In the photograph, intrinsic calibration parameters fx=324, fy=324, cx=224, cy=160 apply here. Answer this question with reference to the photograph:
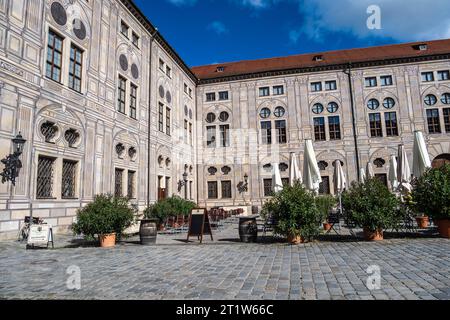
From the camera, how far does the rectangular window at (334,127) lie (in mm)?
31391

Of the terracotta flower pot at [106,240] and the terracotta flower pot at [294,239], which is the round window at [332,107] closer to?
the terracotta flower pot at [294,239]

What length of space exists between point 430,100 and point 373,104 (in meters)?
4.93

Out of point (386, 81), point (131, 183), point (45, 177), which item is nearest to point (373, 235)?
point (45, 177)

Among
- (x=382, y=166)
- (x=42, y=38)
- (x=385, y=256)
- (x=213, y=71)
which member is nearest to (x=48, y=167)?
(x=42, y=38)

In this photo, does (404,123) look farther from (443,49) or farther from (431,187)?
(431,187)

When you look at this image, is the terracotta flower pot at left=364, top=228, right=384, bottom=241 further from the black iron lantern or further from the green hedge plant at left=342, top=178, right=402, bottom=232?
the black iron lantern

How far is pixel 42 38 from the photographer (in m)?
14.4

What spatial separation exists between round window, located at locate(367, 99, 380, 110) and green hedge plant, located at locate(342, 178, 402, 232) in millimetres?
23081

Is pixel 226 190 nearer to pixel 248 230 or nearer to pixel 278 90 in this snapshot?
pixel 278 90

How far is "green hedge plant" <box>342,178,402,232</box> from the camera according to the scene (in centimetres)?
1013

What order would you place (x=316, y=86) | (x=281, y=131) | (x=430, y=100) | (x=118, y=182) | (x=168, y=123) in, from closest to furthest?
(x=118, y=182), (x=168, y=123), (x=430, y=100), (x=316, y=86), (x=281, y=131)

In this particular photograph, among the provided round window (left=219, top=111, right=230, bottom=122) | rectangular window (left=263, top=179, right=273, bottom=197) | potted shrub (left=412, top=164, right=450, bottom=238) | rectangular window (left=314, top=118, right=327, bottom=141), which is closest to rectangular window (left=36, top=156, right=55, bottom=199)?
potted shrub (left=412, top=164, right=450, bottom=238)

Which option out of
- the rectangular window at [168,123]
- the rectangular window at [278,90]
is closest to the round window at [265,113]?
the rectangular window at [278,90]

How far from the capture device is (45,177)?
46.9ft
